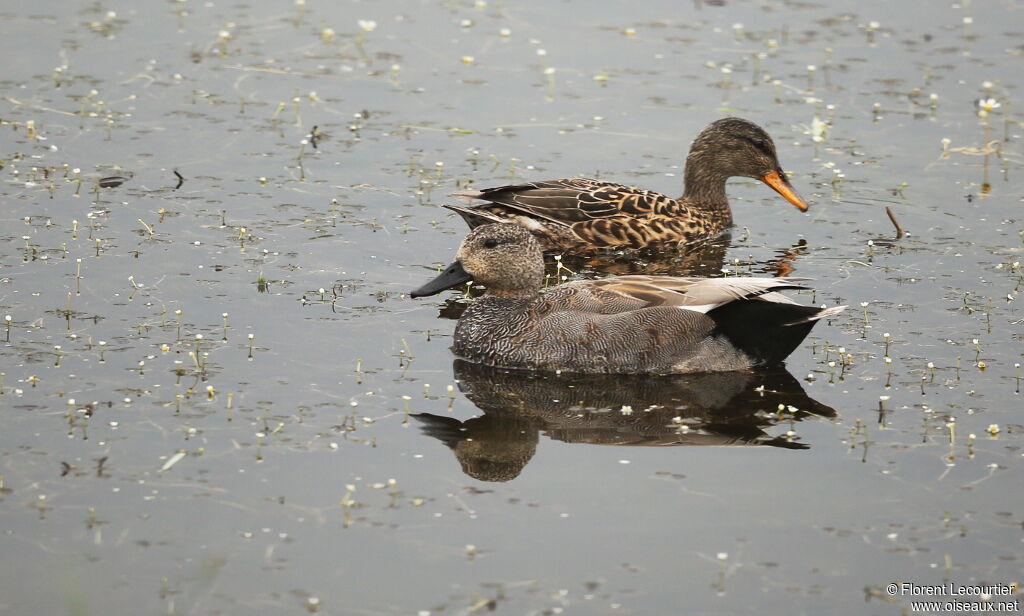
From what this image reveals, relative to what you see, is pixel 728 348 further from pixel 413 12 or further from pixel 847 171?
pixel 413 12

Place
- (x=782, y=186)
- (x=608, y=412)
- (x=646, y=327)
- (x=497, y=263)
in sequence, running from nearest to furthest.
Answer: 1. (x=608, y=412)
2. (x=646, y=327)
3. (x=497, y=263)
4. (x=782, y=186)

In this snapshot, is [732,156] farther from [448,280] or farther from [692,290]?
[448,280]

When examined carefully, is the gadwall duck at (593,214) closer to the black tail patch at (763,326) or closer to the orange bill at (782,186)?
the orange bill at (782,186)

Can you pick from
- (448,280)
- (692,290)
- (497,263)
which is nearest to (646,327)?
(692,290)

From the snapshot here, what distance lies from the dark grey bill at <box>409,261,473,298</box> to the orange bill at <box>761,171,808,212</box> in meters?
4.28

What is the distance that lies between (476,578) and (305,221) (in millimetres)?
6004

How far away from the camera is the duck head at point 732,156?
12953mm

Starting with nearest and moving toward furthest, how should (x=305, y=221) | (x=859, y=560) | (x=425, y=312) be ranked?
(x=859, y=560) → (x=425, y=312) → (x=305, y=221)

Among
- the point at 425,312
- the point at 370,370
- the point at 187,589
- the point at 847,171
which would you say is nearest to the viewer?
the point at 187,589

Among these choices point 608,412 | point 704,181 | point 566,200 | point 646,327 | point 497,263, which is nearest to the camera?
point 608,412

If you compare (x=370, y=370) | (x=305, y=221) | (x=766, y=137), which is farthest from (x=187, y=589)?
(x=766, y=137)

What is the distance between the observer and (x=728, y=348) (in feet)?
31.4

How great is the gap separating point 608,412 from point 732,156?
16.2 ft

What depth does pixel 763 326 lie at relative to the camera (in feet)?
31.1
